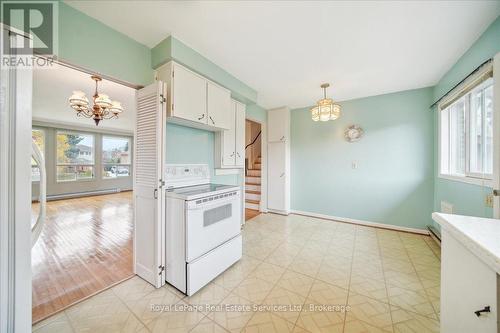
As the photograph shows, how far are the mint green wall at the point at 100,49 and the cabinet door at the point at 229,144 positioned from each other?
3.80ft

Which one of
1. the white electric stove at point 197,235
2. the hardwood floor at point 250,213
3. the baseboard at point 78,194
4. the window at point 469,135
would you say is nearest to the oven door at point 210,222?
the white electric stove at point 197,235

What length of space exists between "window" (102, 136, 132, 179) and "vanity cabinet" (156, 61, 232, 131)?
6.46 m

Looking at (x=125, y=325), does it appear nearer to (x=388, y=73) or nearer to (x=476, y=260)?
(x=476, y=260)

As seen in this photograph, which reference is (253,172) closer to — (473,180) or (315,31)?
(315,31)

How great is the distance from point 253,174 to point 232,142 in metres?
2.27

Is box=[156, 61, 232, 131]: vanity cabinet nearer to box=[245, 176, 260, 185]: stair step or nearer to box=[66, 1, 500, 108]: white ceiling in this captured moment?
box=[66, 1, 500, 108]: white ceiling

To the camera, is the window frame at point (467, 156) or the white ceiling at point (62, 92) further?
the white ceiling at point (62, 92)

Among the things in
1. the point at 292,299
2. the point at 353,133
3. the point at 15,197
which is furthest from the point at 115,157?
the point at 353,133

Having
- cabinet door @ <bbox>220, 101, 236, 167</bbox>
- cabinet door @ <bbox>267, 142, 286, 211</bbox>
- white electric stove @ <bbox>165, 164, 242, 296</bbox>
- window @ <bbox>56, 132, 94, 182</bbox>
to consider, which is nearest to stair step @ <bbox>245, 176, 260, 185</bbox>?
cabinet door @ <bbox>267, 142, 286, 211</bbox>

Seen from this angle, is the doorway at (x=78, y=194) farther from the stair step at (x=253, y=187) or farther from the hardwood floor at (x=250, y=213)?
the stair step at (x=253, y=187)

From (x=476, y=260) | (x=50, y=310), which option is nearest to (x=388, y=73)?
(x=476, y=260)

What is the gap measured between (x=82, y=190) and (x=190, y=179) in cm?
639

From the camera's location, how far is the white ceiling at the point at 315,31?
1437 mm

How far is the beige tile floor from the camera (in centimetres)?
132
